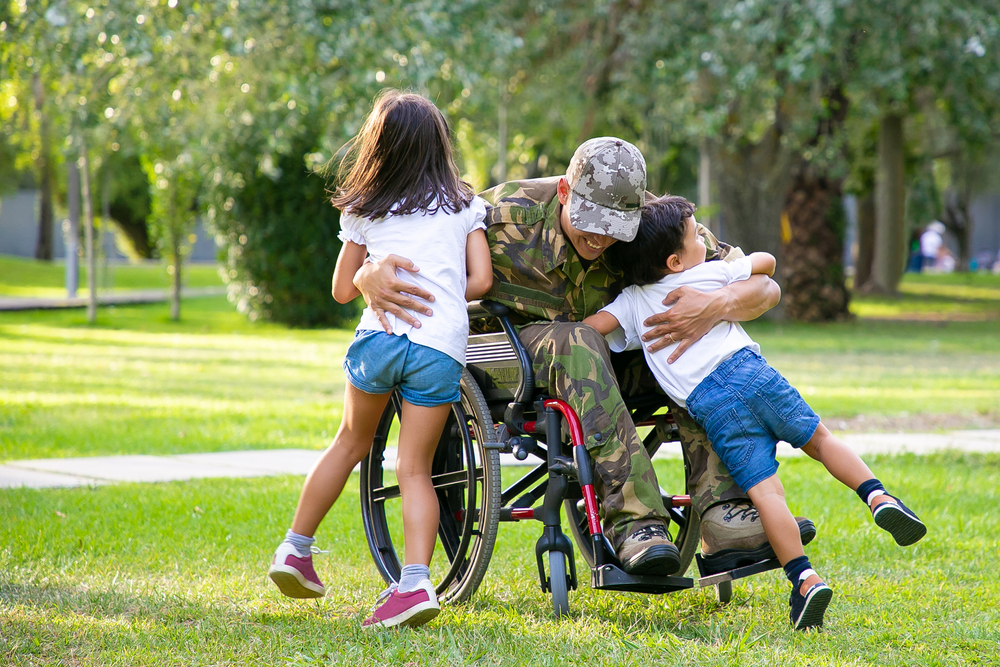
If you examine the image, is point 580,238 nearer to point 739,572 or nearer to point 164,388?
point 739,572

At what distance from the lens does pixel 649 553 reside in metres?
2.81

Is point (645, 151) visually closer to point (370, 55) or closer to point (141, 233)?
point (370, 55)

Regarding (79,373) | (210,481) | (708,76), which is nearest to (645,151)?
(708,76)

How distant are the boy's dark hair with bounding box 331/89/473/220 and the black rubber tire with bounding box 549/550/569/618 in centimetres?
105

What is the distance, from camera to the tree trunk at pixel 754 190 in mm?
15766

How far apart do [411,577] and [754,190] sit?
13.8 m

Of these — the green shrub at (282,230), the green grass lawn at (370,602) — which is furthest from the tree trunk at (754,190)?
the green grass lawn at (370,602)

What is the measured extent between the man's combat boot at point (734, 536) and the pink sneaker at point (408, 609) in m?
0.80

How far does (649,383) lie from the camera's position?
3.31 metres

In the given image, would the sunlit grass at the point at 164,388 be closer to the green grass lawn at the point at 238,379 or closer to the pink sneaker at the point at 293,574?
the green grass lawn at the point at 238,379

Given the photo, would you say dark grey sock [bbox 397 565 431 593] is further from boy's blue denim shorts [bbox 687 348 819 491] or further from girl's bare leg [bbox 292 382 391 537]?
boy's blue denim shorts [bbox 687 348 819 491]

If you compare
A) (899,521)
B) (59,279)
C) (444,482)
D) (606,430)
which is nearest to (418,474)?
(444,482)

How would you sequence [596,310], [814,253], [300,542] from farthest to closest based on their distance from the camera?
[814,253], [596,310], [300,542]

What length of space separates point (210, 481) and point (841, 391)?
558 cm
